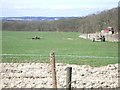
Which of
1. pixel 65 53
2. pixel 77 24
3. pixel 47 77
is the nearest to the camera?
pixel 47 77

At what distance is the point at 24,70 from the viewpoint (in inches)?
385

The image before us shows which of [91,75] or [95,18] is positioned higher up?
[95,18]

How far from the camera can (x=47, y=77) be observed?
8609 mm

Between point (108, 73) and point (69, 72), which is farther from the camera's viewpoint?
point (108, 73)

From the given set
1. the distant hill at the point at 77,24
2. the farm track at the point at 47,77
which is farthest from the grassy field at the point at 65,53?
the distant hill at the point at 77,24

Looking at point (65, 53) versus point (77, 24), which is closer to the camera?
point (65, 53)

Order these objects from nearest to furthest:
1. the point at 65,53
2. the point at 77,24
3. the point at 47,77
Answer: the point at 47,77, the point at 65,53, the point at 77,24

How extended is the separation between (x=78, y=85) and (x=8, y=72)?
110 inches

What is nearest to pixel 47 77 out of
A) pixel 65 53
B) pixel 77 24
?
pixel 65 53

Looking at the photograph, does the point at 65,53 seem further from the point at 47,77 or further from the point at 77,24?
the point at 77,24

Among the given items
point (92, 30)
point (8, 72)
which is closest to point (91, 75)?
point (8, 72)

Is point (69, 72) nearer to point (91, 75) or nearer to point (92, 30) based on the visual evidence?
point (91, 75)

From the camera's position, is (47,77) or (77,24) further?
(77,24)

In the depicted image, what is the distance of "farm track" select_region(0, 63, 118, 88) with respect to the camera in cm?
750
